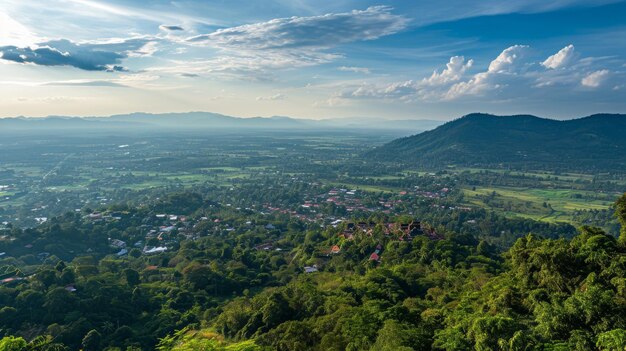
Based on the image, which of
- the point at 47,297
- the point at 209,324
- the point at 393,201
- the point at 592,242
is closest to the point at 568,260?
the point at 592,242

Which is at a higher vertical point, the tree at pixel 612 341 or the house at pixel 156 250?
the tree at pixel 612 341

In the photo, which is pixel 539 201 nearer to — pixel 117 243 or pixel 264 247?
pixel 264 247

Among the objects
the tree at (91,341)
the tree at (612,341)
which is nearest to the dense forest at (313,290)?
the tree at (612,341)

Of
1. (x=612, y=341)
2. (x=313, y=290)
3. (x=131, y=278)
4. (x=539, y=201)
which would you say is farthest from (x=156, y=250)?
(x=539, y=201)

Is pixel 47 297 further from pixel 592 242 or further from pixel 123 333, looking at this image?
pixel 592 242

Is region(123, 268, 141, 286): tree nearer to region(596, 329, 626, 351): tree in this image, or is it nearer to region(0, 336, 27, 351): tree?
region(0, 336, 27, 351): tree

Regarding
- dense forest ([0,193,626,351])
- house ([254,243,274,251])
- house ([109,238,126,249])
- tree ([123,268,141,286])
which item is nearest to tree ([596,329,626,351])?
dense forest ([0,193,626,351])

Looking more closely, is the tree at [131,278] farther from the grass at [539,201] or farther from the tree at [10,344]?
the grass at [539,201]

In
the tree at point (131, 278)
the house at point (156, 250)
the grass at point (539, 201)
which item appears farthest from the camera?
the grass at point (539, 201)

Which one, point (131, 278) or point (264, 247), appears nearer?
point (131, 278)
